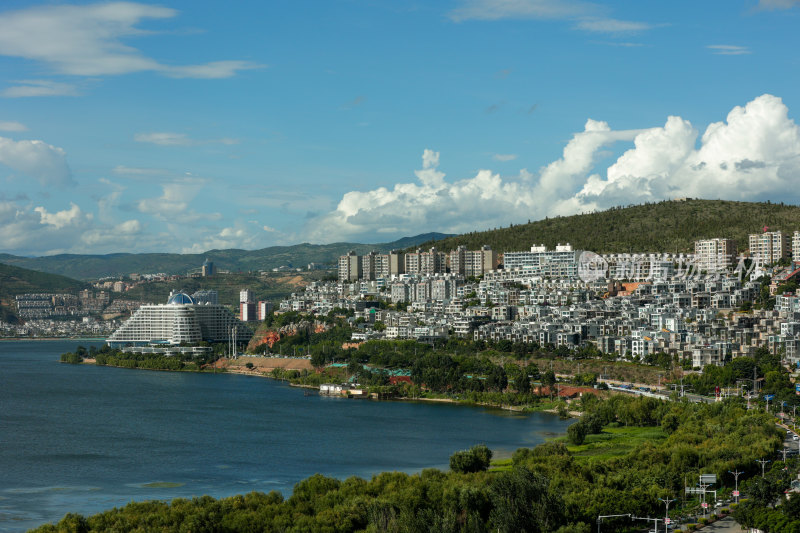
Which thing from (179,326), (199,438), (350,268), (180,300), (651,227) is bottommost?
(199,438)

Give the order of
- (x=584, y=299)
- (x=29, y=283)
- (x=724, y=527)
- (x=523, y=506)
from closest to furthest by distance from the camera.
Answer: (x=523, y=506), (x=724, y=527), (x=584, y=299), (x=29, y=283)

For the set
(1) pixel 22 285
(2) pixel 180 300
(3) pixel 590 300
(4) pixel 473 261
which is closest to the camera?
(3) pixel 590 300

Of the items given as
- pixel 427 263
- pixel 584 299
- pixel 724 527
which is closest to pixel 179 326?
pixel 427 263

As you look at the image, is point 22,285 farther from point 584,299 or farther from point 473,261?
point 584,299

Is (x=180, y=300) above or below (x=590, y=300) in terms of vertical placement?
below

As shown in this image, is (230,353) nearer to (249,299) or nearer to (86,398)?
(86,398)

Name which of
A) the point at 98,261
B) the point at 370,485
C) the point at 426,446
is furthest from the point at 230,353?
the point at 98,261

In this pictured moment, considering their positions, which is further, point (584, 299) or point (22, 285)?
point (22, 285)

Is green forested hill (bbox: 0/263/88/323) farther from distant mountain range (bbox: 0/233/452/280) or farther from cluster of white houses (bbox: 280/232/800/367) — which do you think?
cluster of white houses (bbox: 280/232/800/367)
